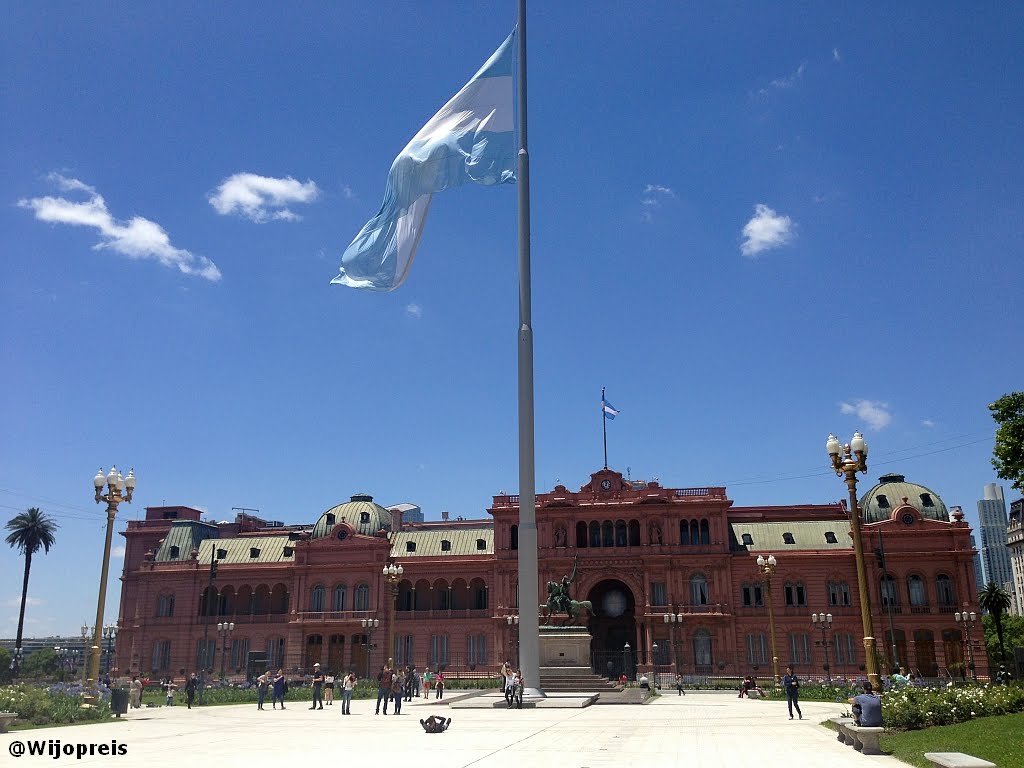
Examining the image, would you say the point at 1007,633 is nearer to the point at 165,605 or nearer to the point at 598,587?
the point at 598,587

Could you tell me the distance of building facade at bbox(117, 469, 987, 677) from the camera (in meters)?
70.6

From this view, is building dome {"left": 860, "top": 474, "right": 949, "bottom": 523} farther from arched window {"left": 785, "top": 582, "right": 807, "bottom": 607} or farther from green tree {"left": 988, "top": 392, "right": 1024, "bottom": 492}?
green tree {"left": 988, "top": 392, "right": 1024, "bottom": 492}

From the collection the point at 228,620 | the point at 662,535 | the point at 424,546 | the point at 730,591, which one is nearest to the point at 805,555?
the point at 730,591

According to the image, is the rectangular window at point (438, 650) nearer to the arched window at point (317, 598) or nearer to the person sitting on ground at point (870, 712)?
the arched window at point (317, 598)

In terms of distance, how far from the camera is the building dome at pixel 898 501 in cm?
7362

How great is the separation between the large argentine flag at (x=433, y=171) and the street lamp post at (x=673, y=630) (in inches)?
1907

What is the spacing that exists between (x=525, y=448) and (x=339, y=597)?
2060 inches

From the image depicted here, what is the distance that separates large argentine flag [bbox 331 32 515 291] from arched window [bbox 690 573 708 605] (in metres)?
50.8

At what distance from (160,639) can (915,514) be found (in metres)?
66.7

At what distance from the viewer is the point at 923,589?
7106 cm

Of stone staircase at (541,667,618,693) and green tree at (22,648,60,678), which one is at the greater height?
stone staircase at (541,667,618,693)

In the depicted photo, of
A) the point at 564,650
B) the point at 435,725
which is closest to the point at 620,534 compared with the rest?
the point at 564,650

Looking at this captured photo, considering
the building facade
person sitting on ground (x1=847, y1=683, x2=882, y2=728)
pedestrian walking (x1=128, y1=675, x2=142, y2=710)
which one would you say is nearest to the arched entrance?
the building facade

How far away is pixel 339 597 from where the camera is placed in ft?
261
